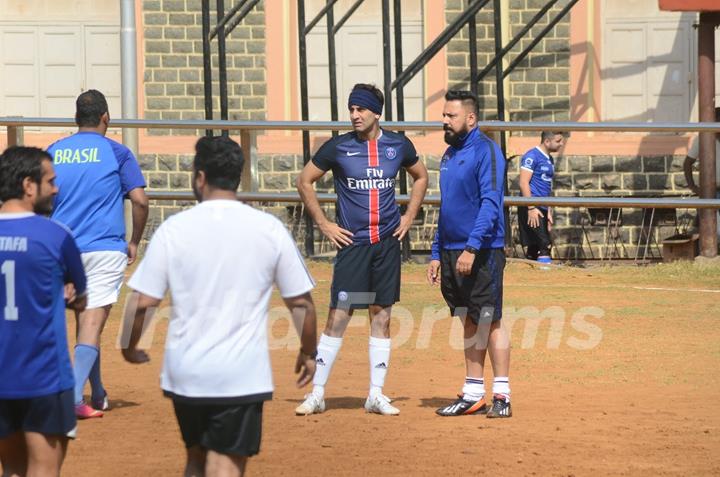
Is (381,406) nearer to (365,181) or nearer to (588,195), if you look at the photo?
(365,181)

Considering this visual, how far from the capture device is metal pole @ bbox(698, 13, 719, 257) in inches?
681

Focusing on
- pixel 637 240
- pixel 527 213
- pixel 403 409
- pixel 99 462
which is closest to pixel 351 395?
pixel 403 409

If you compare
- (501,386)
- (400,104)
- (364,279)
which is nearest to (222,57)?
(400,104)

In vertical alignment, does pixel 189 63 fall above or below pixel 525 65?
above

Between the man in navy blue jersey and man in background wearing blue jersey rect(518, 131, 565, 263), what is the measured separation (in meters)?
8.97

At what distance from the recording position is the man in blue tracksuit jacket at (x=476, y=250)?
9180mm

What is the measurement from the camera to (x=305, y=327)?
19.7 ft

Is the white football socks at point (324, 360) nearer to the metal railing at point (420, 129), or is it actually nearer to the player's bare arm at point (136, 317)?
the player's bare arm at point (136, 317)

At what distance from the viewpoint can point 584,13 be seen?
21.6 meters

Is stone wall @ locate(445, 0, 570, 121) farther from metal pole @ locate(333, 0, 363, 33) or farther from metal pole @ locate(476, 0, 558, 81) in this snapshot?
metal pole @ locate(333, 0, 363, 33)

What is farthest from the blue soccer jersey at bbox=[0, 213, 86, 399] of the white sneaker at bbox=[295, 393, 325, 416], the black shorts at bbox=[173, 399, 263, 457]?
the white sneaker at bbox=[295, 393, 325, 416]

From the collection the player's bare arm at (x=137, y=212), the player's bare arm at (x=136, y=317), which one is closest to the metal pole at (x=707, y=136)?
the player's bare arm at (x=137, y=212)

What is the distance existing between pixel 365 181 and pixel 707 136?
29.6 feet

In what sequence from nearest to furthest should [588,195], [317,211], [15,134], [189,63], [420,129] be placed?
[317,211] → [420,129] → [15,134] → [588,195] → [189,63]
